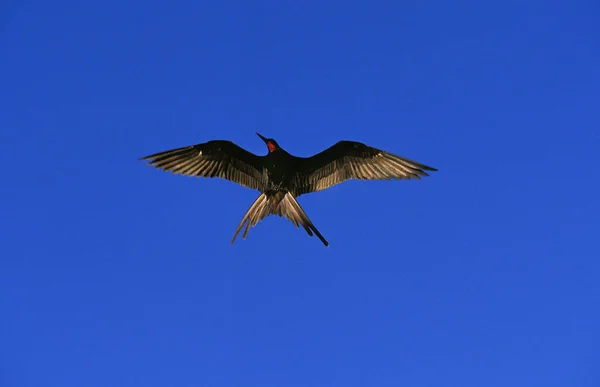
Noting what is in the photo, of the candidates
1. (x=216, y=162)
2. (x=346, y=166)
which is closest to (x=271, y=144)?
(x=216, y=162)

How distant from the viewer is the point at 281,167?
24.3 ft

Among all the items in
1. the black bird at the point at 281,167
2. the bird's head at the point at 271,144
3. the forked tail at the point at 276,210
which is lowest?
the forked tail at the point at 276,210

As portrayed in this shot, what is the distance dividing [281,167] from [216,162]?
111cm

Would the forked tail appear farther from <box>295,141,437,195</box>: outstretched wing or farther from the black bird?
<box>295,141,437,195</box>: outstretched wing

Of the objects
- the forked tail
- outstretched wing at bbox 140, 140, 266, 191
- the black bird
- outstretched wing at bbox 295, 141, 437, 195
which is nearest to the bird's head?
the black bird

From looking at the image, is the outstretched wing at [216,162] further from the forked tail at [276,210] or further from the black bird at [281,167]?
the forked tail at [276,210]

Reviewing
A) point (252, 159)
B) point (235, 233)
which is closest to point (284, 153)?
point (252, 159)

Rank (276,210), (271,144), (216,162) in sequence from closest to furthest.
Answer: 1. (276,210)
2. (271,144)
3. (216,162)

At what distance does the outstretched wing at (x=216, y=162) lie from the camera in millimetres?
7336

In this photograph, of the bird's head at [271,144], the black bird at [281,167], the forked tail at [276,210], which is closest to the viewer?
the forked tail at [276,210]

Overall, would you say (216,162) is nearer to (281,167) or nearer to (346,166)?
(281,167)

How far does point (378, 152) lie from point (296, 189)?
1484mm

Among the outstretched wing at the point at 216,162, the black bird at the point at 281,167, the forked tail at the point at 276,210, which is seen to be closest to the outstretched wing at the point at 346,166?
the black bird at the point at 281,167

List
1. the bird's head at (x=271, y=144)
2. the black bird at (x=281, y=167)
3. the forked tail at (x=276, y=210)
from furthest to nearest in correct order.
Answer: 1. the bird's head at (x=271, y=144)
2. the black bird at (x=281, y=167)
3. the forked tail at (x=276, y=210)
